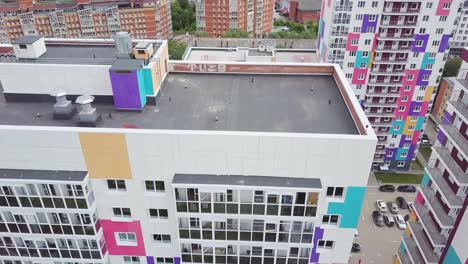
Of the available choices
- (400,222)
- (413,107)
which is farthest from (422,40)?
(400,222)

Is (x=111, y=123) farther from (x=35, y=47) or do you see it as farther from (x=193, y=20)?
(x=193, y=20)

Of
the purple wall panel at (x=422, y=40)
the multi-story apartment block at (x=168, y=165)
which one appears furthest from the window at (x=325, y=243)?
the purple wall panel at (x=422, y=40)

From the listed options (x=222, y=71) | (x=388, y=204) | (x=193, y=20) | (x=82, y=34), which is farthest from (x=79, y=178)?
(x=193, y=20)

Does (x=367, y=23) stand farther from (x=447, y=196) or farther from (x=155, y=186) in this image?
(x=155, y=186)

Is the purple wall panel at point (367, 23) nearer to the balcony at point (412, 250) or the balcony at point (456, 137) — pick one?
the balcony at point (456, 137)

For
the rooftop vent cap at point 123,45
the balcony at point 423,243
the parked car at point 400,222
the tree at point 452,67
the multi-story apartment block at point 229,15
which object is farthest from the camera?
the multi-story apartment block at point 229,15

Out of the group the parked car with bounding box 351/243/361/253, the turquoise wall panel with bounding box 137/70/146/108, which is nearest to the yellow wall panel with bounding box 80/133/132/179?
the turquoise wall panel with bounding box 137/70/146/108

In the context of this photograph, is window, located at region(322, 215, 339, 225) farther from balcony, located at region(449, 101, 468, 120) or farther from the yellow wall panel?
balcony, located at region(449, 101, 468, 120)
